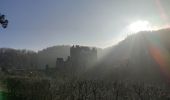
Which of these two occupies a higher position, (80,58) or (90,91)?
(80,58)

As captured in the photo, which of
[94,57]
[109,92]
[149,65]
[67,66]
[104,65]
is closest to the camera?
[109,92]

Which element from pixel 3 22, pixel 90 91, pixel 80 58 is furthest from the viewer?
pixel 80 58

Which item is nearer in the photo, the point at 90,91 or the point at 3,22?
the point at 3,22

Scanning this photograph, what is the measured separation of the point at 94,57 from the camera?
14700 cm

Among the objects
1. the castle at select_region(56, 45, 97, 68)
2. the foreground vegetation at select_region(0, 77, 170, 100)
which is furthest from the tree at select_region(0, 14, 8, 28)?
the castle at select_region(56, 45, 97, 68)

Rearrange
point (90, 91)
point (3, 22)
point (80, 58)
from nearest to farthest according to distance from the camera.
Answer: point (3, 22) → point (90, 91) → point (80, 58)

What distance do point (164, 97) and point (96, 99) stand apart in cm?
637

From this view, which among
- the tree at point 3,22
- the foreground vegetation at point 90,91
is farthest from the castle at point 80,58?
the tree at point 3,22

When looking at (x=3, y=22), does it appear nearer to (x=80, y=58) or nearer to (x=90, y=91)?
(x=90, y=91)

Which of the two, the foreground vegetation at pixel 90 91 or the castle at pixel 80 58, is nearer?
the foreground vegetation at pixel 90 91

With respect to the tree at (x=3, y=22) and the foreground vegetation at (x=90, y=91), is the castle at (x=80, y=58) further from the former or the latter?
the tree at (x=3, y=22)

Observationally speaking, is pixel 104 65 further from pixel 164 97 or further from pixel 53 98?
pixel 164 97

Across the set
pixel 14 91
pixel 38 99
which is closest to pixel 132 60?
pixel 14 91

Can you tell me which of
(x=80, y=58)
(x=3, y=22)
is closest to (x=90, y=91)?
(x=3, y=22)
